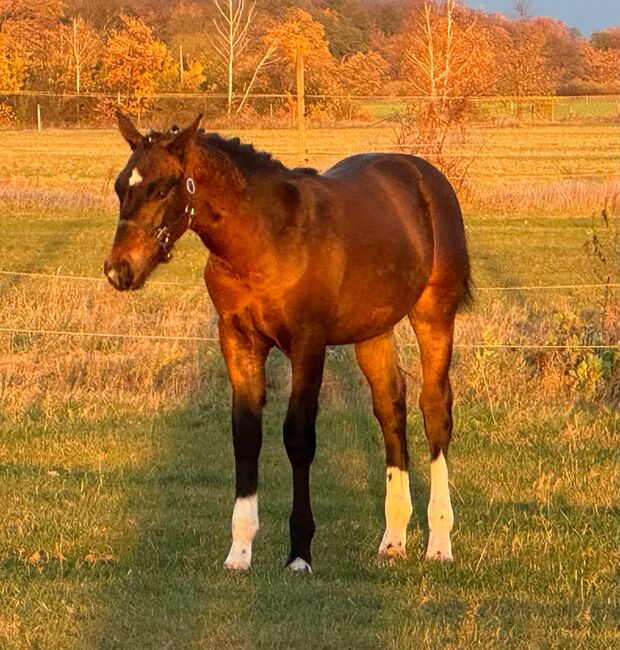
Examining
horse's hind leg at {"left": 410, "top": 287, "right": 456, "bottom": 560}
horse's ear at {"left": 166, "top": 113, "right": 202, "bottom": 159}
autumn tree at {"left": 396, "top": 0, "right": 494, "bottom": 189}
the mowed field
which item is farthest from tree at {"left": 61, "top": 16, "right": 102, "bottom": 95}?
horse's ear at {"left": 166, "top": 113, "right": 202, "bottom": 159}

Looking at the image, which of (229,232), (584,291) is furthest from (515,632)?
(584,291)

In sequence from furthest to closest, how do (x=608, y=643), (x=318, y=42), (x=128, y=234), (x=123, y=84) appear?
(x=318, y=42)
(x=123, y=84)
(x=128, y=234)
(x=608, y=643)

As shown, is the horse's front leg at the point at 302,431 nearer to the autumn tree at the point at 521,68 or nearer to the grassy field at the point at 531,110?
the grassy field at the point at 531,110

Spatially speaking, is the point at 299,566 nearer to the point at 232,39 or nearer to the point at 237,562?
the point at 237,562

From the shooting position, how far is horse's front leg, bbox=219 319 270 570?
609cm

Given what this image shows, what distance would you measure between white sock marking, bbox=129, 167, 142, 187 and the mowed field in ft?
5.62

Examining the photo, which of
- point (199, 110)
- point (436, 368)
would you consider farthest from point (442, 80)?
point (436, 368)

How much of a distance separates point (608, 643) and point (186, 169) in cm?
263

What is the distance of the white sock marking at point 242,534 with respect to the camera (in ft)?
19.6

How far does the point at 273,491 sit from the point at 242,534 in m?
1.68

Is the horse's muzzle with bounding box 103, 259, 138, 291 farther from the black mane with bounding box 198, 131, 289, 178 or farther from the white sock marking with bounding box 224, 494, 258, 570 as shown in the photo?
the white sock marking with bounding box 224, 494, 258, 570

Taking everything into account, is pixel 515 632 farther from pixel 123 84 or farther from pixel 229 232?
pixel 123 84

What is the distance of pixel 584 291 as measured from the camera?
51.8ft

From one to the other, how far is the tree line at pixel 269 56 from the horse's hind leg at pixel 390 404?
32.5ft
